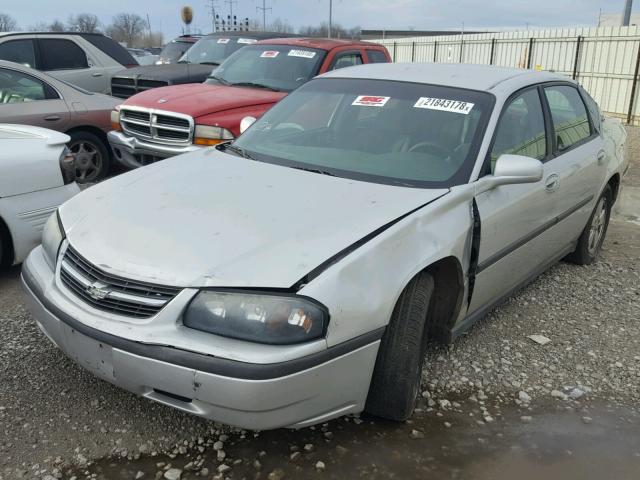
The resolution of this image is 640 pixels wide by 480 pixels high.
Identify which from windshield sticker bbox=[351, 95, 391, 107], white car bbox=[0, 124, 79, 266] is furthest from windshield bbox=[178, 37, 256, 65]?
windshield sticker bbox=[351, 95, 391, 107]

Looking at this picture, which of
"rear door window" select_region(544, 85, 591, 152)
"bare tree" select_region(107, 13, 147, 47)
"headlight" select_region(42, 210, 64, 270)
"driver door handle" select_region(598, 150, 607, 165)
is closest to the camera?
"headlight" select_region(42, 210, 64, 270)

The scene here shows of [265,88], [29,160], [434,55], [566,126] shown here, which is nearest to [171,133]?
[265,88]

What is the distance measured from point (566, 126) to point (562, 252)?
0.95m

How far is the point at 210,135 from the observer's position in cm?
634

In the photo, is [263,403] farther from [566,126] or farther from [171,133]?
[171,133]

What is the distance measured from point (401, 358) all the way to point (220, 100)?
4642mm

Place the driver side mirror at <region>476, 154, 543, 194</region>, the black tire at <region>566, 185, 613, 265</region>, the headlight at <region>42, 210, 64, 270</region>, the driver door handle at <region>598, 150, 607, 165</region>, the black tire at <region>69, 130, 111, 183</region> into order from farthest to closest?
the black tire at <region>69, 130, 111, 183</region>, the black tire at <region>566, 185, 613, 265</region>, the driver door handle at <region>598, 150, 607, 165</region>, the driver side mirror at <region>476, 154, 543, 194</region>, the headlight at <region>42, 210, 64, 270</region>

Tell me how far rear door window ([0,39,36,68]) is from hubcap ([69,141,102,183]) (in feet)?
6.89

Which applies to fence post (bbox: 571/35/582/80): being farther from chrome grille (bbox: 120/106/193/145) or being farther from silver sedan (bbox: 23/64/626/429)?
silver sedan (bbox: 23/64/626/429)

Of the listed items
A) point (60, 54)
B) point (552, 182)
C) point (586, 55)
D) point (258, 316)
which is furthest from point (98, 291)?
point (586, 55)

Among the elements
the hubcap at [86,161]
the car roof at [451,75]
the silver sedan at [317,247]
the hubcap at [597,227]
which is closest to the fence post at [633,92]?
the hubcap at [597,227]

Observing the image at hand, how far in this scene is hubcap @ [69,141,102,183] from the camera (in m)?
7.11

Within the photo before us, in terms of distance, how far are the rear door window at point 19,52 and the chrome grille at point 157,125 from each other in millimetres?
2479

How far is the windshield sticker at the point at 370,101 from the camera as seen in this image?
3.83m
